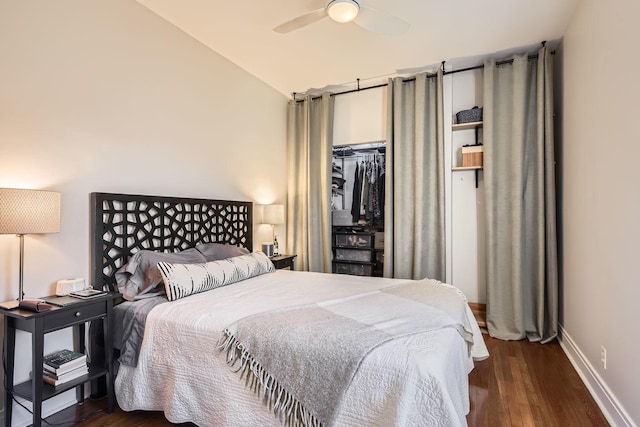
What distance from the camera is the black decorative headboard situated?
2217 millimetres

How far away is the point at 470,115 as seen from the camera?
11.4 ft

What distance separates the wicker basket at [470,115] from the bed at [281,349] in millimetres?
1902

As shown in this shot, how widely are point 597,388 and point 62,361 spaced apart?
3148mm

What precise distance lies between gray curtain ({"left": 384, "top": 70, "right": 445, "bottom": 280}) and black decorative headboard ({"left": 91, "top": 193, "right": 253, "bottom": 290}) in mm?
1741

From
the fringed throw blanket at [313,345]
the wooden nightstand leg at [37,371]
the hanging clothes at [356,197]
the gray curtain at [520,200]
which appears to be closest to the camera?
the fringed throw blanket at [313,345]

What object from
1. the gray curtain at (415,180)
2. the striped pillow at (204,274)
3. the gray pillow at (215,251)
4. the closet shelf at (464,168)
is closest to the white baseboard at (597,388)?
the gray curtain at (415,180)

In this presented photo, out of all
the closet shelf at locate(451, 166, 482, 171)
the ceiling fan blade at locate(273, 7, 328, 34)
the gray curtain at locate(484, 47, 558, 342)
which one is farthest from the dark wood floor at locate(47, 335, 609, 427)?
the ceiling fan blade at locate(273, 7, 328, 34)

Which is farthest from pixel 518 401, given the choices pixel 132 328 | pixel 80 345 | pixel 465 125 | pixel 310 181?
pixel 310 181

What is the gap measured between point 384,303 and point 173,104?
2304 millimetres

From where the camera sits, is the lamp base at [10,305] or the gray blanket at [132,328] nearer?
the lamp base at [10,305]

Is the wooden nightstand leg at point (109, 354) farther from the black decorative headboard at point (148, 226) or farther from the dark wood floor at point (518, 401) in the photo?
the black decorative headboard at point (148, 226)

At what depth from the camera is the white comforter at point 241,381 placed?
4.05ft

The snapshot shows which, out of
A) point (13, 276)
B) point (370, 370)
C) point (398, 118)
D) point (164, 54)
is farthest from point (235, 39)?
point (370, 370)

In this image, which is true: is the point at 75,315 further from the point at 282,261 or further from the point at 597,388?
the point at 597,388
